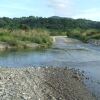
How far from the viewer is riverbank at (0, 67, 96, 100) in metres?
13.5

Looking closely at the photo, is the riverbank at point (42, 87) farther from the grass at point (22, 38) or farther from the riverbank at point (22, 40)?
the grass at point (22, 38)

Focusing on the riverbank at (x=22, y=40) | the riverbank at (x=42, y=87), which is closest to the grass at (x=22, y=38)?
the riverbank at (x=22, y=40)

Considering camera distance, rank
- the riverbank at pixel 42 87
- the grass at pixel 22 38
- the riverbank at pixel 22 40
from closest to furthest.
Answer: the riverbank at pixel 42 87 → the riverbank at pixel 22 40 → the grass at pixel 22 38

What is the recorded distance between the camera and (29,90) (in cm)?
1445

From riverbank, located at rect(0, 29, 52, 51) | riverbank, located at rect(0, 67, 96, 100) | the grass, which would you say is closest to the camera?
riverbank, located at rect(0, 67, 96, 100)

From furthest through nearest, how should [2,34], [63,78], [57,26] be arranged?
1. [57,26]
2. [2,34]
3. [63,78]

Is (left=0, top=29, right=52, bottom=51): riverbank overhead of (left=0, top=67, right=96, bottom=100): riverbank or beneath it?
beneath

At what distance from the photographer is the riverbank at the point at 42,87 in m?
13.5

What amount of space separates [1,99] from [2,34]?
1453 inches

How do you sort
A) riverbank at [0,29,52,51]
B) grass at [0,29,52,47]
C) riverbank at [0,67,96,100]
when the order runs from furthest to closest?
grass at [0,29,52,47]
riverbank at [0,29,52,51]
riverbank at [0,67,96,100]

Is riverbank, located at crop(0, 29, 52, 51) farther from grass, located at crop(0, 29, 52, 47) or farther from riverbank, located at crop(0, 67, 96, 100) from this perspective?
riverbank, located at crop(0, 67, 96, 100)

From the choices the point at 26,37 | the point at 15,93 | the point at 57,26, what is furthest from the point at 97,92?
the point at 57,26

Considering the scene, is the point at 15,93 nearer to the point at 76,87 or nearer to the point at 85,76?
the point at 76,87

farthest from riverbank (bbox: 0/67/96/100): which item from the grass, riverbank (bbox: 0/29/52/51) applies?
the grass
